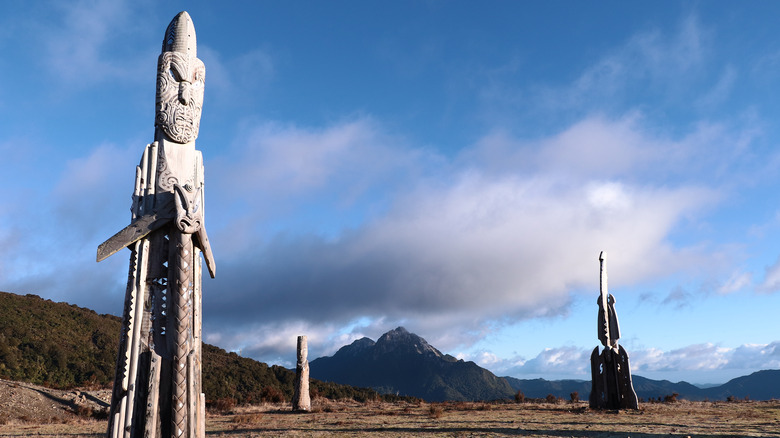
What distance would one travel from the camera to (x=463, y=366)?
139 meters

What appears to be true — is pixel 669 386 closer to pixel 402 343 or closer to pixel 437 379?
pixel 437 379

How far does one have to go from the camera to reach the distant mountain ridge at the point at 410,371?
419ft

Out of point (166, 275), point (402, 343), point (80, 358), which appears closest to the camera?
point (166, 275)

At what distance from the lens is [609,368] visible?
62.5ft

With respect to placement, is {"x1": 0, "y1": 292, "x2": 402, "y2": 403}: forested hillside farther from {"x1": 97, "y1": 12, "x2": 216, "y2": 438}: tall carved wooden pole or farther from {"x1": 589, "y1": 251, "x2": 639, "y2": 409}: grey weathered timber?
{"x1": 97, "y1": 12, "x2": 216, "y2": 438}: tall carved wooden pole

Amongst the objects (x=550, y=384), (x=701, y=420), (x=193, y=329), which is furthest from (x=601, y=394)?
(x=550, y=384)

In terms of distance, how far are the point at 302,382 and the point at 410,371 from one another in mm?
142604

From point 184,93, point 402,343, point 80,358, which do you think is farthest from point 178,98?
point 402,343

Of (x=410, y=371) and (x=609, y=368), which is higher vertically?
(x=609, y=368)

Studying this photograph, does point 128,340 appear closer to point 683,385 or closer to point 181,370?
point 181,370

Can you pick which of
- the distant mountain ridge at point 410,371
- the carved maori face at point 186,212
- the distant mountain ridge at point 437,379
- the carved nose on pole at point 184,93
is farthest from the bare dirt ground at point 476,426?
the distant mountain ridge at point 437,379

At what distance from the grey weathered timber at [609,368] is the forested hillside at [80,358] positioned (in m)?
19.4

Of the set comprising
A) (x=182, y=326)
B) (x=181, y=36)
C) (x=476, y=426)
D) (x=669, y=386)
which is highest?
(x=181, y=36)

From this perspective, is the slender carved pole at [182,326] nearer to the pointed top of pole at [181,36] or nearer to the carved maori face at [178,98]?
the carved maori face at [178,98]
